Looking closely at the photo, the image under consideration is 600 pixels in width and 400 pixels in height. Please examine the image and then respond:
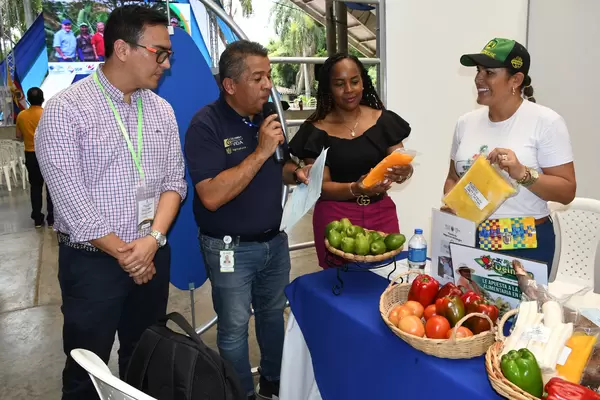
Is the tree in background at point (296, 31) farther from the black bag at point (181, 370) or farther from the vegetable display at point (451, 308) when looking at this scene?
the vegetable display at point (451, 308)

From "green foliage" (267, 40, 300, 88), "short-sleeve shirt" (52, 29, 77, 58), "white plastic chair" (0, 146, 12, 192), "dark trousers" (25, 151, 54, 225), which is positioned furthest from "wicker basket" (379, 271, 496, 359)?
"green foliage" (267, 40, 300, 88)

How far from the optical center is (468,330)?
1176mm

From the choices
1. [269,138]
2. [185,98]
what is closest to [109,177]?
[269,138]

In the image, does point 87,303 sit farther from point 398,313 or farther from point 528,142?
point 528,142

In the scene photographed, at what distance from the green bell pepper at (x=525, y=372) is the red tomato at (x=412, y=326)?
0.26m

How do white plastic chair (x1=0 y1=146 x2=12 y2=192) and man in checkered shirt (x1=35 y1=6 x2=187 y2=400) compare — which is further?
white plastic chair (x1=0 y1=146 x2=12 y2=192)

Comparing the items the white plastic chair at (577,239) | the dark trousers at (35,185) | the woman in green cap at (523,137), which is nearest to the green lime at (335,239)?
the woman in green cap at (523,137)

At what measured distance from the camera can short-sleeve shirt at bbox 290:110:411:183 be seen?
2100mm

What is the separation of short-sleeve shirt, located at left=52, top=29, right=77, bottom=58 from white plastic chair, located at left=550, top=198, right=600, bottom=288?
10.0m

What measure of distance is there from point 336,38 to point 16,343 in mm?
4081

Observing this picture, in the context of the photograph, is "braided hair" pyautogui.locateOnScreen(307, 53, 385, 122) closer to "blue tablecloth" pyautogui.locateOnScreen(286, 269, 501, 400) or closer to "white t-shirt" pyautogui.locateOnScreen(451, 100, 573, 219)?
"white t-shirt" pyautogui.locateOnScreen(451, 100, 573, 219)

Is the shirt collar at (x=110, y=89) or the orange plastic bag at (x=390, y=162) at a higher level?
the shirt collar at (x=110, y=89)

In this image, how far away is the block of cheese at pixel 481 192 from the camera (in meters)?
1.42

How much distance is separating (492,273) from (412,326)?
276mm
